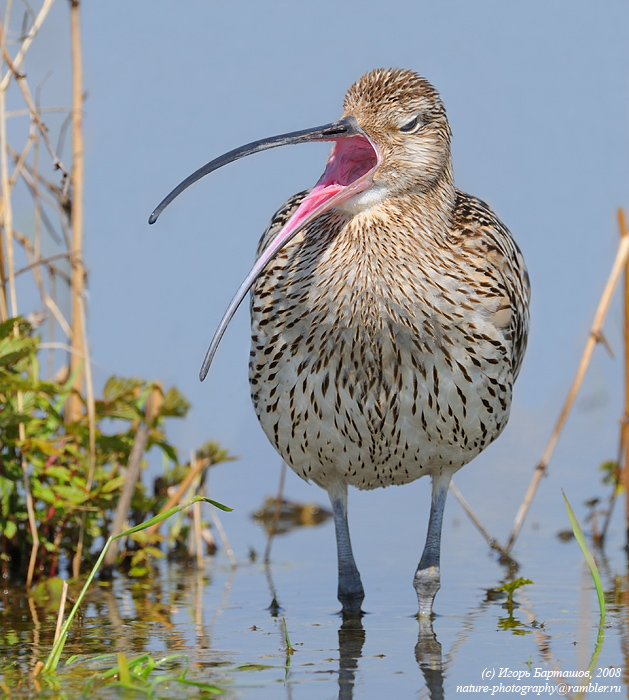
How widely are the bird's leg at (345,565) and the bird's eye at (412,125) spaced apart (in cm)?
179

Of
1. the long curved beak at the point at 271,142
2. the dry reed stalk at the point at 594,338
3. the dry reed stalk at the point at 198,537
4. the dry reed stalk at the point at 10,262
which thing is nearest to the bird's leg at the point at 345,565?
the dry reed stalk at the point at 198,537

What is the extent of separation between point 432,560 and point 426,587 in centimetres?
18

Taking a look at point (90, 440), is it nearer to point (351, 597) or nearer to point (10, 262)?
point (10, 262)

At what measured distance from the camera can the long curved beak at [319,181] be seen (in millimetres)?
4828

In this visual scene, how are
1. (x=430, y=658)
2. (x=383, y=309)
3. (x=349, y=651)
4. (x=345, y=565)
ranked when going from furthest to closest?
1. (x=345, y=565)
2. (x=383, y=309)
3. (x=349, y=651)
4. (x=430, y=658)

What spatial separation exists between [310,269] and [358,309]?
0.30 meters

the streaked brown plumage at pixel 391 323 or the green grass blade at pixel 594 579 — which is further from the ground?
the streaked brown plumage at pixel 391 323

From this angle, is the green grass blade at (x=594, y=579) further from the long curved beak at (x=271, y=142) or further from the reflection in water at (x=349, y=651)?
the long curved beak at (x=271, y=142)

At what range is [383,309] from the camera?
5.15 metres

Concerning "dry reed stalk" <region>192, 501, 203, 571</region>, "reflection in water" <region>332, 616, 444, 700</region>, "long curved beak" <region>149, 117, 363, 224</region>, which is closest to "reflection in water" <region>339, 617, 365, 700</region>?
"reflection in water" <region>332, 616, 444, 700</region>

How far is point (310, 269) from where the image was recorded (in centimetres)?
530

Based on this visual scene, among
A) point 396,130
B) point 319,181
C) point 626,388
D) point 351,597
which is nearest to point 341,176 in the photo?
point 319,181

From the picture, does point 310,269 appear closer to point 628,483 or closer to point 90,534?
point 90,534

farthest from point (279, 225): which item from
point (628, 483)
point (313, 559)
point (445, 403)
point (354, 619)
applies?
point (628, 483)
